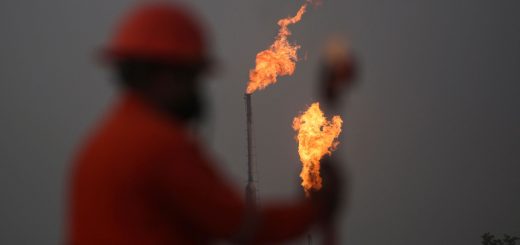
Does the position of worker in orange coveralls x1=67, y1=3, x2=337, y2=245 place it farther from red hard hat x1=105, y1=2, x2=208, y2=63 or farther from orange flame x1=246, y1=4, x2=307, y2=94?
orange flame x1=246, y1=4, x2=307, y2=94

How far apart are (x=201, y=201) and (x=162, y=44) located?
0.62 m

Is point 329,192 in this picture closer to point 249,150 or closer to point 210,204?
point 210,204

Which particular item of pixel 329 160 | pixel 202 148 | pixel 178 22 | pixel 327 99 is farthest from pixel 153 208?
pixel 327 99

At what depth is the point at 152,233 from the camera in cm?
301

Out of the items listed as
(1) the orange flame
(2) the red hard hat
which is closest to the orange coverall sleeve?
(2) the red hard hat

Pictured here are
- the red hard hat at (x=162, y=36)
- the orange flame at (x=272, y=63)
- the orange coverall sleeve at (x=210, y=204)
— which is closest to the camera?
→ the orange coverall sleeve at (x=210, y=204)

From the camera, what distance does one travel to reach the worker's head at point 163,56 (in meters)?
3.11

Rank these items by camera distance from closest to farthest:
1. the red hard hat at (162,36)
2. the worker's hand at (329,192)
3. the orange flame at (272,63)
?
the red hard hat at (162,36)
the worker's hand at (329,192)
the orange flame at (272,63)

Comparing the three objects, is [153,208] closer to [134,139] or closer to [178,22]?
[134,139]

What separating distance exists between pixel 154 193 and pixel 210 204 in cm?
21

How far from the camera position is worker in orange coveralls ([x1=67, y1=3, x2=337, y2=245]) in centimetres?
296

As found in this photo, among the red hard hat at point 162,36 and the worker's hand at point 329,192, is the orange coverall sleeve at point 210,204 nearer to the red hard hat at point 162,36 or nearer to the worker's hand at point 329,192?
the worker's hand at point 329,192

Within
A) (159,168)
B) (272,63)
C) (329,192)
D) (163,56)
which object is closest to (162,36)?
(163,56)

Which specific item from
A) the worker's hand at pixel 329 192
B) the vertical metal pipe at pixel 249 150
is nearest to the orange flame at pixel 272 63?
the vertical metal pipe at pixel 249 150
